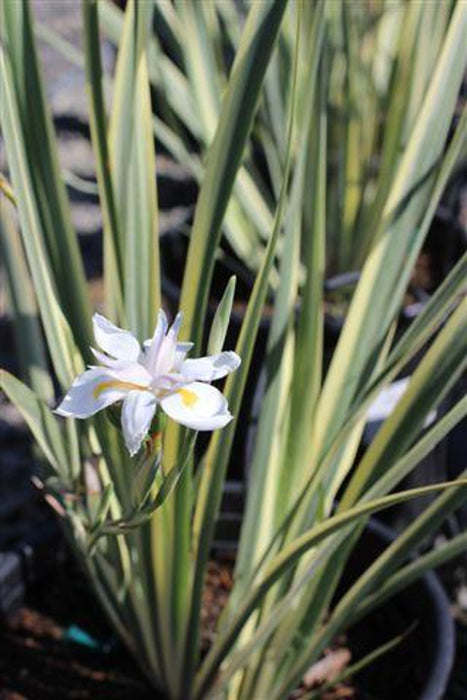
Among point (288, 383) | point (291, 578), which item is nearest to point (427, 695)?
point (291, 578)

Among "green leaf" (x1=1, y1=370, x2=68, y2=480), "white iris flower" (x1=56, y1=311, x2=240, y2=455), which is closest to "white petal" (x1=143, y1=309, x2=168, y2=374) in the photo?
"white iris flower" (x1=56, y1=311, x2=240, y2=455)

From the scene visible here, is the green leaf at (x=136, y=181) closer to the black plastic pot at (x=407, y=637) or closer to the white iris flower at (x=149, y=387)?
the white iris flower at (x=149, y=387)

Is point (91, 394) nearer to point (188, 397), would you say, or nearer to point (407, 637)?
point (188, 397)

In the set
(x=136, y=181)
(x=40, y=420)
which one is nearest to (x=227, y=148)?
A: (x=136, y=181)

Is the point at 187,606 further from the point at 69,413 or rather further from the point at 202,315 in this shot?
the point at 69,413

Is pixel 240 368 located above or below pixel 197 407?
below

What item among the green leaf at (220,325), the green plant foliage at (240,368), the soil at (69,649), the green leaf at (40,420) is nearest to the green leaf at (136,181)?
the green plant foliage at (240,368)

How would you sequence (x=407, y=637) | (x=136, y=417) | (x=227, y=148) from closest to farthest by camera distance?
(x=136, y=417)
(x=227, y=148)
(x=407, y=637)
